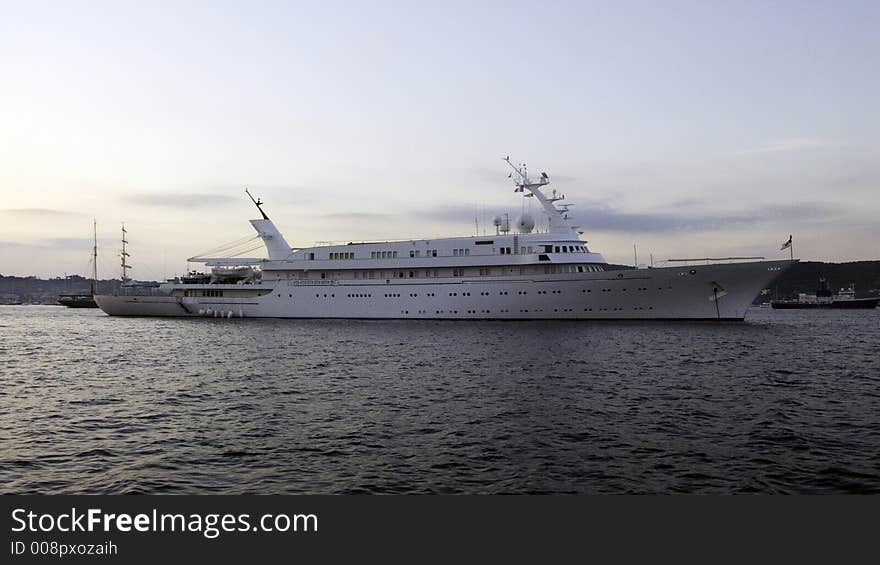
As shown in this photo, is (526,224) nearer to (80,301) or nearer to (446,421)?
(446,421)

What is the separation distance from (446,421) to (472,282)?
141ft

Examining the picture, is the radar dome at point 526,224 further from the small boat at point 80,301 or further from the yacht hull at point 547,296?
the small boat at point 80,301

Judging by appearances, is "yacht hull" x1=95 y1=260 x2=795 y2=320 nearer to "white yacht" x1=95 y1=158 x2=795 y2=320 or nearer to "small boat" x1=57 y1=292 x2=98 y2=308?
"white yacht" x1=95 y1=158 x2=795 y2=320

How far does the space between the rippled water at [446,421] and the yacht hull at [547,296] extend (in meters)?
18.3

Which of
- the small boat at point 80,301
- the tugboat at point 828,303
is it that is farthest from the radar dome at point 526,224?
the small boat at point 80,301

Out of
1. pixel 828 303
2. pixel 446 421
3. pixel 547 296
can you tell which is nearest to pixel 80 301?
pixel 547 296

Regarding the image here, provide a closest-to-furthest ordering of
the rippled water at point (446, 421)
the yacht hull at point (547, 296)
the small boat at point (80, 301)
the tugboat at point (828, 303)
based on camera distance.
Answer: the rippled water at point (446, 421), the yacht hull at point (547, 296), the tugboat at point (828, 303), the small boat at point (80, 301)

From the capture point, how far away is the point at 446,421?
16.8 m

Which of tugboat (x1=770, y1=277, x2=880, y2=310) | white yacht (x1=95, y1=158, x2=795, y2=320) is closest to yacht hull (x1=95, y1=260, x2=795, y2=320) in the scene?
white yacht (x1=95, y1=158, x2=795, y2=320)

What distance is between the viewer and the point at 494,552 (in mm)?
8078

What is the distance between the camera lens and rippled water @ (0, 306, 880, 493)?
467 inches

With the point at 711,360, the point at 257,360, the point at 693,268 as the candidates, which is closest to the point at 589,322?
the point at 693,268

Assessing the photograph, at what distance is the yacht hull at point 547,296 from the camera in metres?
Answer: 52.8

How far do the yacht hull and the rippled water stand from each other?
18.3 meters
